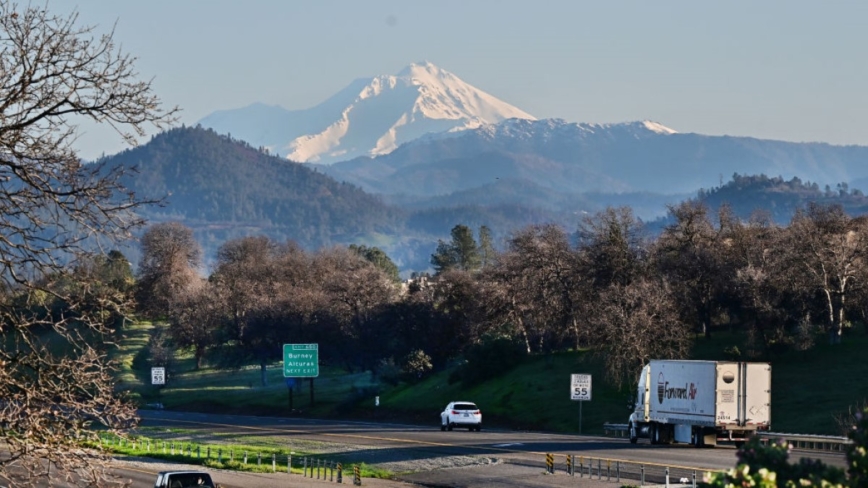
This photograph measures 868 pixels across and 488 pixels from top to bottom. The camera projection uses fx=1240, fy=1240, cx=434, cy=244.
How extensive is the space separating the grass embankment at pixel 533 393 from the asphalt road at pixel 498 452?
25.0 ft

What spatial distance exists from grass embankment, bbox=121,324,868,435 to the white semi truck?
11.1 metres

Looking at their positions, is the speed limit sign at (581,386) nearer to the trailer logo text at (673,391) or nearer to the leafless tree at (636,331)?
the leafless tree at (636,331)

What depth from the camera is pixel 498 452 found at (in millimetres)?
57844

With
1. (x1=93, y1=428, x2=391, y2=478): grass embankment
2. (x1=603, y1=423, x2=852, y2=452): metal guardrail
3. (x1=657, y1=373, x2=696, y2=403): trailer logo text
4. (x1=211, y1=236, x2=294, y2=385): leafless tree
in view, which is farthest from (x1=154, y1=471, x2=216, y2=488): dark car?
(x1=211, y1=236, x2=294, y2=385): leafless tree

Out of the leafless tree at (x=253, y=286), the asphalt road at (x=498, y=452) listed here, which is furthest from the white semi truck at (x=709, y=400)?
the leafless tree at (x=253, y=286)

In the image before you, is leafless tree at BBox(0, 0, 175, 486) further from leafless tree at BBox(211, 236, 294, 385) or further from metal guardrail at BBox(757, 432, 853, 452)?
leafless tree at BBox(211, 236, 294, 385)

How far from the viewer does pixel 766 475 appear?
12242mm

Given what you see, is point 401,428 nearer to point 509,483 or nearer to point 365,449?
point 365,449

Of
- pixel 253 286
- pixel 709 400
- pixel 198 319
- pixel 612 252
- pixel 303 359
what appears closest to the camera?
pixel 709 400

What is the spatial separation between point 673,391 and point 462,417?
2116cm

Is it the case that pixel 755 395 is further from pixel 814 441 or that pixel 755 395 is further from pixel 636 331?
pixel 636 331

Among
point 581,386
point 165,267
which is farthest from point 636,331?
point 165,267

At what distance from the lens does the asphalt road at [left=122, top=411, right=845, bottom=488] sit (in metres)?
46.0

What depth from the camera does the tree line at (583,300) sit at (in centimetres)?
8781
